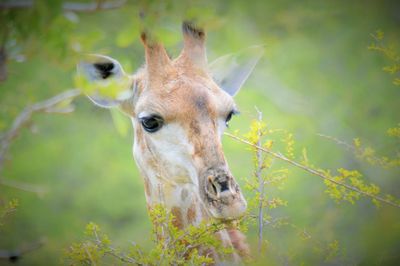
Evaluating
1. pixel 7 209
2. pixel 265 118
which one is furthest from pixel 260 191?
pixel 265 118

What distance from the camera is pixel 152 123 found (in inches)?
170

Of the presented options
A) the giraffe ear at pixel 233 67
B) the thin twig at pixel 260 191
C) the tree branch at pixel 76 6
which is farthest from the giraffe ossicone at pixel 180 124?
the tree branch at pixel 76 6

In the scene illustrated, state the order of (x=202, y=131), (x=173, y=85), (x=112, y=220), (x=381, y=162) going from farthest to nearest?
(x=112, y=220) → (x=173, y=85) → (x=202, y=131) → (x=381, y=162)

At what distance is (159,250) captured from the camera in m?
2.99

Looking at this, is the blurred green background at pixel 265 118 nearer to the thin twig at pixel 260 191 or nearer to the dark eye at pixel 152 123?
the dark eye at pixel 152 123

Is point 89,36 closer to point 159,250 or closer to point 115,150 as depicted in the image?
point 159,250

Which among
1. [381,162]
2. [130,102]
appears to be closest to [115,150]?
[130,102]

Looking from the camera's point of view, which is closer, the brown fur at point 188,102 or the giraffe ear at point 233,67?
the brown fur at point 188,102

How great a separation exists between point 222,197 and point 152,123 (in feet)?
3.93

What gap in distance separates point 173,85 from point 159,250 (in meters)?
1.77

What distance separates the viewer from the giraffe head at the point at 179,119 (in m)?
3.76

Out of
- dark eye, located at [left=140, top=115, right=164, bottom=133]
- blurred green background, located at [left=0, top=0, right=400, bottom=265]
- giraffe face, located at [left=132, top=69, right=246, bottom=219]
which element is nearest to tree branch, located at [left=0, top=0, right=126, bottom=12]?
giraffe face, located at [left=132, top=69, right=246, bottom=219]

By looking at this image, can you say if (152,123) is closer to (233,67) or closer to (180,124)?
(180,124)

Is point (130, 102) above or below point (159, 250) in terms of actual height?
below
